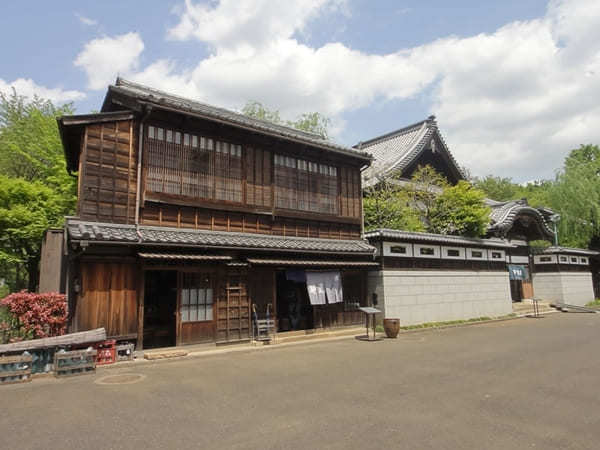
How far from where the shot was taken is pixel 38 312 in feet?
32.9

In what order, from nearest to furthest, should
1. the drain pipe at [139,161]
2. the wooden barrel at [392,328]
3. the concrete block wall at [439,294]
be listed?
the drain pipe at [139,161]
the wooden barrel at [392,328]
the concrete block wall at [439,294]

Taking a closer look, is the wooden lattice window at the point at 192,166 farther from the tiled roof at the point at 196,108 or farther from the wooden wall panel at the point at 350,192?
the wooden wall panel at the point at 350,192

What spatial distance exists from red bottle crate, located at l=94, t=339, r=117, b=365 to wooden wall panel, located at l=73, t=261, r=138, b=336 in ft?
2.24

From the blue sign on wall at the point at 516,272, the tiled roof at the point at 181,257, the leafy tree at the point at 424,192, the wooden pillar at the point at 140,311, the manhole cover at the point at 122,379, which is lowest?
the manhole cover at the point at 122,379

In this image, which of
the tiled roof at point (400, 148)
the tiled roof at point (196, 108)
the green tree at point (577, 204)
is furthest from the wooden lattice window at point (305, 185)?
the green tree at point (577, 204)

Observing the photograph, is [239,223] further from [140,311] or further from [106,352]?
[106,352]

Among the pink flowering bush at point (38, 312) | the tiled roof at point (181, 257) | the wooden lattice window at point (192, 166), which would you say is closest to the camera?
the pink flowering bush at point (38, 312)

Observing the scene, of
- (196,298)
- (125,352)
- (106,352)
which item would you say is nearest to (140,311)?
(125,352)

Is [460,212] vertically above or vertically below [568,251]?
above

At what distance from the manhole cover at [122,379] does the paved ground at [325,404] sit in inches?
8.9

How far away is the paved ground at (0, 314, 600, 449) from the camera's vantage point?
545 cm

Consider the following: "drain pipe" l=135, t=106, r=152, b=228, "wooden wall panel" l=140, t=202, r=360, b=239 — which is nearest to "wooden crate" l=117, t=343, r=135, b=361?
"drain pipe" l=135, t=106, r=152, b=228

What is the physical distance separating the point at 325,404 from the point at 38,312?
25.4 feet

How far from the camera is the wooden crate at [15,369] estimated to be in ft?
28.1
